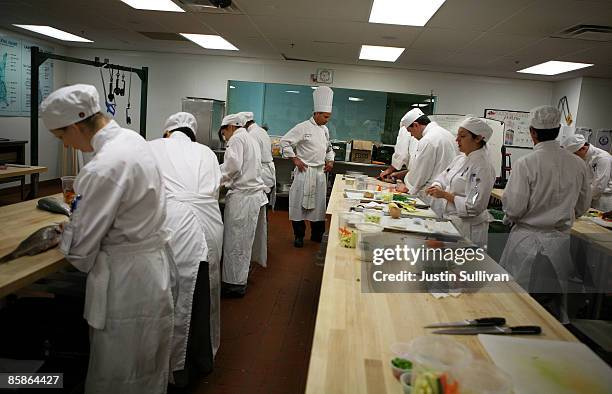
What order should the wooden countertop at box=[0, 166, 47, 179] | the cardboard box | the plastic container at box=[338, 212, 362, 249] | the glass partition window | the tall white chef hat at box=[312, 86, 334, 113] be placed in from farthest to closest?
the glass partition window, the cardboard box, the tall white chef hat at box=[312, 86, 334, 113], the wooden countertop at box=[0, 166, 47, 179], the plastic container at box=[338, 212, 362, 249]

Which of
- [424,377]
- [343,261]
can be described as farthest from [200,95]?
[424,377]

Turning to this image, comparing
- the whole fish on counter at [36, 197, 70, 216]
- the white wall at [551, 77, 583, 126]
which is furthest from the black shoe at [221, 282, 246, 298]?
the white wall at [551, 77, 583, 126]

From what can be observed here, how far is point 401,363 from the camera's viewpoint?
3.11ft

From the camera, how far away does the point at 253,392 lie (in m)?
2.08

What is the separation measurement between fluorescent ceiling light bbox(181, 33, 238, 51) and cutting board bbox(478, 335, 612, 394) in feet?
16.1

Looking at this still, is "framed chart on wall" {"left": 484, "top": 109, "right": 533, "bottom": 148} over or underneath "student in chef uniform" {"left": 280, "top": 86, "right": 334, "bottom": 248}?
over

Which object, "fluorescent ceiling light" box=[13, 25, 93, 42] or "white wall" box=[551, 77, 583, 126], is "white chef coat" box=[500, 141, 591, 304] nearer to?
"white wall" box=[551, 77, 583, 126]

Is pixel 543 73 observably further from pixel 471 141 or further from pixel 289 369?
pixel 289 369

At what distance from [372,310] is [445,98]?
5.97 meters

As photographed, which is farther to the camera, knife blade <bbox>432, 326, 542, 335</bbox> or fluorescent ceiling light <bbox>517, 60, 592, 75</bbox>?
fluorescent ceiling light <bbox>517, 60, 592, 75</bbox>

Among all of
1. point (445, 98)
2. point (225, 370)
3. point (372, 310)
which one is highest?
point (445, 98)

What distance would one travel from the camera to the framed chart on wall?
6.36m

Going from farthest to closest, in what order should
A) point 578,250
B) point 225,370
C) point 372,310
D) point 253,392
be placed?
1. point 225,370
2. point 253,392
3. point 578,250
4. point 372,310

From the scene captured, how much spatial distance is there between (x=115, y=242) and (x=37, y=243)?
0.33 meters
